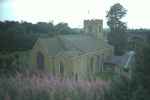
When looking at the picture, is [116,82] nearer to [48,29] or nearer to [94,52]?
[94,52]

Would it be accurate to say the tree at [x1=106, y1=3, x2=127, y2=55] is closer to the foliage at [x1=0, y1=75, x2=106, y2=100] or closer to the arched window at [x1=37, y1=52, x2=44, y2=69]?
the arched window at [x1=37, y1=52, x2=44, y2=69]

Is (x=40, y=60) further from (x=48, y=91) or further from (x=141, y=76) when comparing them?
(x=141, y=76)

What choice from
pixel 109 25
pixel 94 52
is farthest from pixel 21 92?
pixel 109 25

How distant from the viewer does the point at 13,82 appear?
650 cm

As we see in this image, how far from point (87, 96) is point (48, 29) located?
40.1 m

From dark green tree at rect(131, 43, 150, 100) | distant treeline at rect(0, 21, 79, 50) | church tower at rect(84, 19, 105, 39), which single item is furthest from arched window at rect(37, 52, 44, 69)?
dark green tree at rect(131, 43, 150, 100)

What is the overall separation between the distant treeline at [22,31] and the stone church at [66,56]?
8.29 meters

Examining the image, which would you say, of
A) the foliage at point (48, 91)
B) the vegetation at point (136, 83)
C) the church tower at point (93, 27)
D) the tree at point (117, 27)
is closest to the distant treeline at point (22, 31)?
the tree at point (117, 27)

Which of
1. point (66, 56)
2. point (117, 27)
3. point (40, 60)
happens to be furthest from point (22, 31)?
point (66, 56)

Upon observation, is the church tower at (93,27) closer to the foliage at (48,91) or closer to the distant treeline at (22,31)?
the distant treeline at (22,31)

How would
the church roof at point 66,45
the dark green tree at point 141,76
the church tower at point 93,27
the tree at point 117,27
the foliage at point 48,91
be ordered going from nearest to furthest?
the dark green tree at point 141,76 → the foliage at point 48,91 → the church roof at point 66,45 → the church tower at point 93,27 → the tree at point 117,27

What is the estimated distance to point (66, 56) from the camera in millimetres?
23219

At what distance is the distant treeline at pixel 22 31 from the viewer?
33.7 m

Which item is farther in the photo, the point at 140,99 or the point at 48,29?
the point at 48,29
